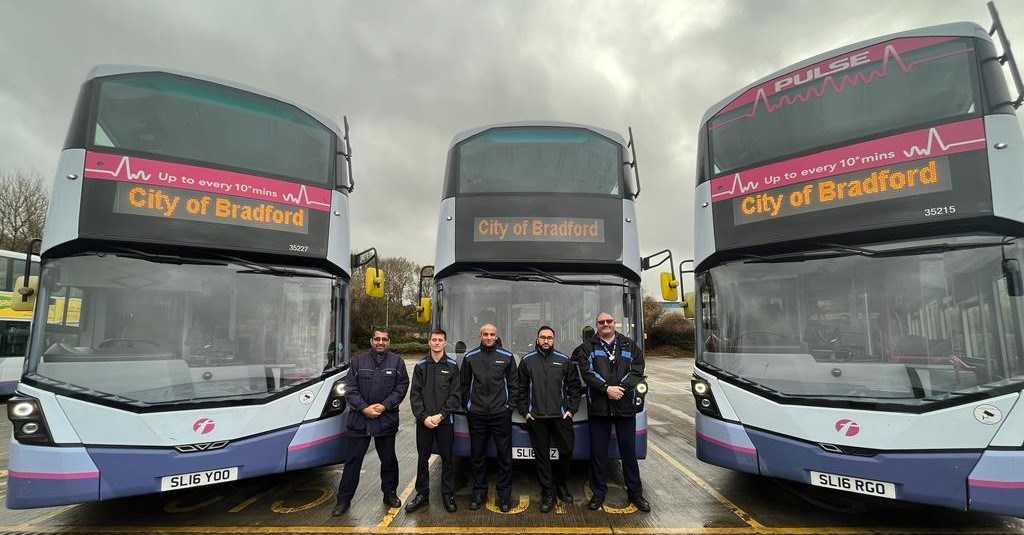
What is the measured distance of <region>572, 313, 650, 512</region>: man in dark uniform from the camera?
4555mm

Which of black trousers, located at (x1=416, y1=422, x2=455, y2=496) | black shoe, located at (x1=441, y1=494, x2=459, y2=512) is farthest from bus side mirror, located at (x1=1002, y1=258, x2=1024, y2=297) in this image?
black shoe, located at (x1=441, y1=494, x2=459, y2=512)

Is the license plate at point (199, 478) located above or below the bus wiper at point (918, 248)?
below

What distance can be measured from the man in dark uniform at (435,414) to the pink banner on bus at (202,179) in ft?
6.93

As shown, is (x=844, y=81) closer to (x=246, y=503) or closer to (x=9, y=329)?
(x=246, y=503)

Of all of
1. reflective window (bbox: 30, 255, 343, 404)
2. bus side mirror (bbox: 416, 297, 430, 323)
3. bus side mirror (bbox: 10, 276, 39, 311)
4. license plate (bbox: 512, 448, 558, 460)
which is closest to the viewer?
reflective window (bbox: 30, 255, 343, 404)

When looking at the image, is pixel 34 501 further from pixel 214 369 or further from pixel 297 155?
pixel 297 155

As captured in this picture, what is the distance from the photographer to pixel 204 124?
15.5 feet

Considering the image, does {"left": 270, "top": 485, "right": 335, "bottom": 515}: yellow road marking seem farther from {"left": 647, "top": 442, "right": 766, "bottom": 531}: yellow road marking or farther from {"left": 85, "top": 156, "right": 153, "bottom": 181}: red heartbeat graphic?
{"left": 647, "top": 442, "right": 766, "bottom": 531}: yellow road marking

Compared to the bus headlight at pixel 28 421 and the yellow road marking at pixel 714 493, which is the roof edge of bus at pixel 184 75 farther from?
the yellow road marking at pixel 714 493

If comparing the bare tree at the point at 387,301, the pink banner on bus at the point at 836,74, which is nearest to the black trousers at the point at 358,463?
the pink banner on bus at the point at 836,74

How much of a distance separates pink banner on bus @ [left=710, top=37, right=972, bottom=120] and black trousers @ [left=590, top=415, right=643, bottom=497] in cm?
359

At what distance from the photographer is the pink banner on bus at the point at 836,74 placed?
4.27 m

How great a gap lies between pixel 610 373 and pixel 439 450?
6.20ft

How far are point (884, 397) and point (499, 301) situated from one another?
368 cm
